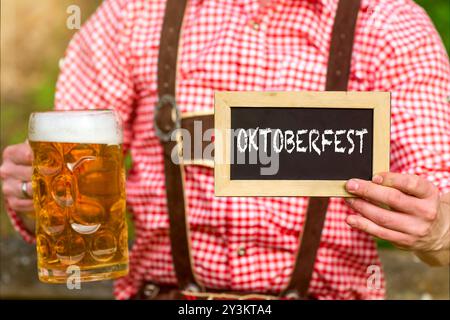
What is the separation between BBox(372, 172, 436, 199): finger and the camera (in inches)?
48.8

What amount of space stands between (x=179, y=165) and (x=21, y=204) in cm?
37

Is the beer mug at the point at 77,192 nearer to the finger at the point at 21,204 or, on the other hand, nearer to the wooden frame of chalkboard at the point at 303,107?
the wooden frame of chalkboard at the point at 303,107

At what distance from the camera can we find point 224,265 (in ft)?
5.29

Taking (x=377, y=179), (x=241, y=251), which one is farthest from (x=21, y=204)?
(x=377, y=179)

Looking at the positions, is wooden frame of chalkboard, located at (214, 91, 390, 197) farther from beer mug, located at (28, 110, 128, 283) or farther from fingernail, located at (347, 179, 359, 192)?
beer mug, located at (28, 110, 128, 283)

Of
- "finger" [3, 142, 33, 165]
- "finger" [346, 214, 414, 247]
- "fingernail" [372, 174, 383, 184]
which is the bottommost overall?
"finger" [346, 214, 414, 247]

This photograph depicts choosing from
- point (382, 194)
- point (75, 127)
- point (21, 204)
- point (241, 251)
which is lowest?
point (241, 251)

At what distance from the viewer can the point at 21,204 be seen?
5.33 feet

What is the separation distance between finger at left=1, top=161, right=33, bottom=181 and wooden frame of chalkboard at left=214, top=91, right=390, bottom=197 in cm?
51

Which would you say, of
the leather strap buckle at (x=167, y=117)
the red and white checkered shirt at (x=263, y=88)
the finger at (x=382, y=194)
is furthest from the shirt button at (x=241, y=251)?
the finger at (x=382, y=194)

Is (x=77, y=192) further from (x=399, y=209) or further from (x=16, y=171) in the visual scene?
(x=399, y=209)

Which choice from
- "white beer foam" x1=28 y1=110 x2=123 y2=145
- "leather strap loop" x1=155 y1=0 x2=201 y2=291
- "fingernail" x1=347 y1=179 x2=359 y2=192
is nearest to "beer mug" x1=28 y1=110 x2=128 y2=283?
"white beer foam" x1=28 y1=110 x2=123 y2=145

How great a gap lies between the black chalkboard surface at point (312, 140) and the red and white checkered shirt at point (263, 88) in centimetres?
32
